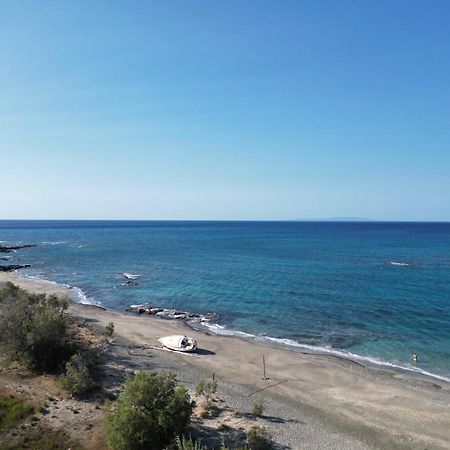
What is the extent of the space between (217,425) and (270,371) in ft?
32.0

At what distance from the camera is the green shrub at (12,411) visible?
18.6 m

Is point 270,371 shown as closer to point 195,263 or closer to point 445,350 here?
point 445,350

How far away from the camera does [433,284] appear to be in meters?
58.3

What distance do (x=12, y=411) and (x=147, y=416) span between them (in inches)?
296

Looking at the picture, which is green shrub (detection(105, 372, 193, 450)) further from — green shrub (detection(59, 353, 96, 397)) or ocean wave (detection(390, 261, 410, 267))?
ocean wave (detection(390, 261, 410, 267))

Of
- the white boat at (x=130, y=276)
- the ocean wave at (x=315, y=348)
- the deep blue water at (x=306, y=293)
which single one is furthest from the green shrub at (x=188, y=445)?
the white boat at (x=130, y=276)

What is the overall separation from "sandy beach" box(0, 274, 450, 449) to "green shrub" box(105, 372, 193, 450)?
496 centimetres

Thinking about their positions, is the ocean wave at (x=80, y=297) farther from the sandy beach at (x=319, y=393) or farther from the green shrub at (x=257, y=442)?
the green shrub at (x=257, y=442)

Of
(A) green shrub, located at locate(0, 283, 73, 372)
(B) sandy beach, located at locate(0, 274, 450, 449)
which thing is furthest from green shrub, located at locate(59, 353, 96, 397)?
(B) sandy beach, located at locate(0, 274, 450, 449)

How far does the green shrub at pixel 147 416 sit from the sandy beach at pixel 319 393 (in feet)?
16.3

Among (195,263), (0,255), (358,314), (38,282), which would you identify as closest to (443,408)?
(358,314)

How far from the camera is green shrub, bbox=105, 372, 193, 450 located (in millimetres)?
16297

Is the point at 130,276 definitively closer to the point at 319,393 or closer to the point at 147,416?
the point at 319,393

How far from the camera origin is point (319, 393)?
82.1ft
